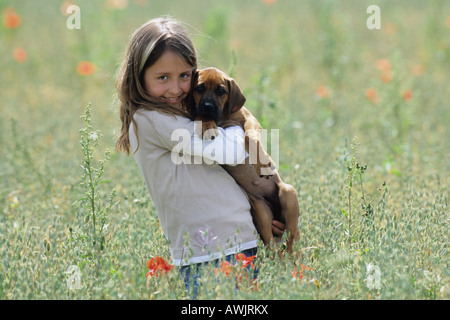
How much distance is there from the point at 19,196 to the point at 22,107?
3.54 m

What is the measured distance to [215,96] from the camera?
12.4 feet

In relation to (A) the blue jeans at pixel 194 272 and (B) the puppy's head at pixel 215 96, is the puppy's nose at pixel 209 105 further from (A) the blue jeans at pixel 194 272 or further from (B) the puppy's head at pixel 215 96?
(A) the blue jeans at pixel 194 272

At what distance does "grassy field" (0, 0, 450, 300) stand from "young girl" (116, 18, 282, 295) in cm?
23

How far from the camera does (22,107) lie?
863 centimetres

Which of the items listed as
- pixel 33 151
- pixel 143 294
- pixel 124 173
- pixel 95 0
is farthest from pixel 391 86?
pixel 95 0

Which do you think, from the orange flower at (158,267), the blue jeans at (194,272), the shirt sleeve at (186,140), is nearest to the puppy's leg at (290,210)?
the blue jeans at (194,272)

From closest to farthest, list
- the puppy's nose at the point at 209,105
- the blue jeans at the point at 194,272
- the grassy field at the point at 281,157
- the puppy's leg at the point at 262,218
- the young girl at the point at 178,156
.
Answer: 1. the blue jeans at the point at 194,272
2. the grassy field at the point at 281,157
3. the young girl at the point at 178,156
4. the puppy's nose at the point at 209,105
5. the puppy's leg at the point at 262,218

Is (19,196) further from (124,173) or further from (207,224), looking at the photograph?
(207,224)

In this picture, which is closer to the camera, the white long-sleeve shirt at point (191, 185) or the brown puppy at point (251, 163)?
the white long-sleeve shirt at point (191, 185)

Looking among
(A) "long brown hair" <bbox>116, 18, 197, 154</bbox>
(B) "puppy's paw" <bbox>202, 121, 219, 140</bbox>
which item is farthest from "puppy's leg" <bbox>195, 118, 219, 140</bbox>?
(A) "long brown hair" <bbox>116, 18, 197, 154</bbox>

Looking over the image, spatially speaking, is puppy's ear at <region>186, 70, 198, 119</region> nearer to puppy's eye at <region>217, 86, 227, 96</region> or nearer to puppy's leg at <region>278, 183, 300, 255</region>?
puppy's eye at <region>217, 86, 227, 96</region>

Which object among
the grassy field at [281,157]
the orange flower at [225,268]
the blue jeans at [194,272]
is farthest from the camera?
the grassy field at [281,157]

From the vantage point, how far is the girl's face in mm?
3746

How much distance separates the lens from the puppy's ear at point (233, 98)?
3.88m
